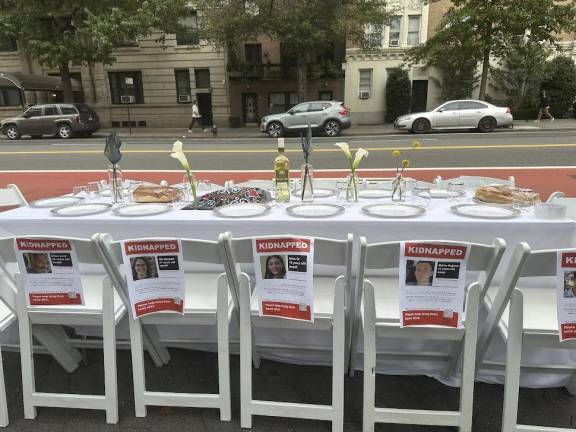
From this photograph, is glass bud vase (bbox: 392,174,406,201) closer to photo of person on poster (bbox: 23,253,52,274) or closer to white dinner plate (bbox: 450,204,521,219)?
white dinner plate (bbox: 450,204,521,219)

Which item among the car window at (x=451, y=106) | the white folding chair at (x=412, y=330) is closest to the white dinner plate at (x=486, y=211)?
the white folding chair at (x=412, y=330)

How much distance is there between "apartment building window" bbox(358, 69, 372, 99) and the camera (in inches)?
998

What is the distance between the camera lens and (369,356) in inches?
79.9

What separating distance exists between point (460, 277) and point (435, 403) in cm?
91

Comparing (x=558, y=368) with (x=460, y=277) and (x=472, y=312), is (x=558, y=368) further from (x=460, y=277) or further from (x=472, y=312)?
(x=460, y=277)

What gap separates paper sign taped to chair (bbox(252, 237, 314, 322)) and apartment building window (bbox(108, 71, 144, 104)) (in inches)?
1062

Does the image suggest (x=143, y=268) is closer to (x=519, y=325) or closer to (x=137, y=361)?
(x=137, y=361)

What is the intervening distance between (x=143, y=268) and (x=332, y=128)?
54.0 ft

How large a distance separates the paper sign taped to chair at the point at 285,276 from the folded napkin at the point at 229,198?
0.99m

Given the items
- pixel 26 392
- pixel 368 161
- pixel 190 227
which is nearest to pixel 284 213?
pixel 190 227

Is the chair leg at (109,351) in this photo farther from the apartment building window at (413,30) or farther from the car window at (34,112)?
the apartment building window at (413,30)

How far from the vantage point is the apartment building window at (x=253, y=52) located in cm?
2592

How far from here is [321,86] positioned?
2573 cm

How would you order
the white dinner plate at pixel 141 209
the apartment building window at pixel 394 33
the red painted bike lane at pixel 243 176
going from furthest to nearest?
the apartment building window at pixel 394 33
the red painted bike lane at pixel 243 176
the white dinner plate at pixel 141 209
